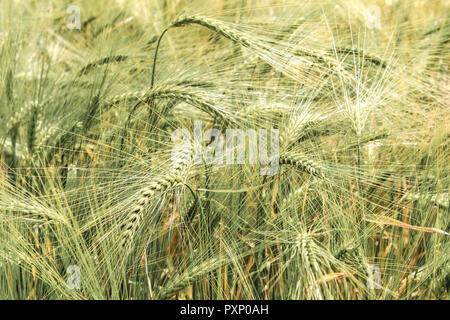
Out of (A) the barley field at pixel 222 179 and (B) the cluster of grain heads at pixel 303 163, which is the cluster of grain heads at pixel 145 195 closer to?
(A) the barley field at pixel 222 179

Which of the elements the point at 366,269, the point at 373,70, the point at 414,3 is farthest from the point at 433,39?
the point at 366,269

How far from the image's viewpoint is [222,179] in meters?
1.24

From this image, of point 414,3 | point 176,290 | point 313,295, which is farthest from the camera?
point 414,3

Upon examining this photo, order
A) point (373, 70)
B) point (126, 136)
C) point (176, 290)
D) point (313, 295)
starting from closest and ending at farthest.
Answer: point (313, 295), point (176, 290), point (126, 136), point (373, 70)

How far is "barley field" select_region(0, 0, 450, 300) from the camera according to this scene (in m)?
1.11

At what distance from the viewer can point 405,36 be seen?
75.5 inches

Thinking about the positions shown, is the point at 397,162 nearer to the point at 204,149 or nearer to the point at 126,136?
the point at 204,149

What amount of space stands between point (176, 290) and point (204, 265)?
84 mm

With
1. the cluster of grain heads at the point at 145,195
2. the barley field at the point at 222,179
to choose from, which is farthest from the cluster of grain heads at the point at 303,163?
the cluster of grain heads at the point at 145,195

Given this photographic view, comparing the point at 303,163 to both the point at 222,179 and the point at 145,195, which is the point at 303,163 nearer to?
the point at 222,179

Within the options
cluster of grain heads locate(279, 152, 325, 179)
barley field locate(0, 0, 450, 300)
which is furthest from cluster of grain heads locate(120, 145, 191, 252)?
cluster of grain heads locate(279, 152, 325, 179)

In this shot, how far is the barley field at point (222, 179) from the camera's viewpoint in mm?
1109

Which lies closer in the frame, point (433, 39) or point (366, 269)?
point (366, 269)

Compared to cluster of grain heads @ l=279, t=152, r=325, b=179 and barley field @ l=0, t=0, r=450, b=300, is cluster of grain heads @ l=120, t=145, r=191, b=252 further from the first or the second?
cluster of grain heads @ l=279, t=152, r=325, b=179
